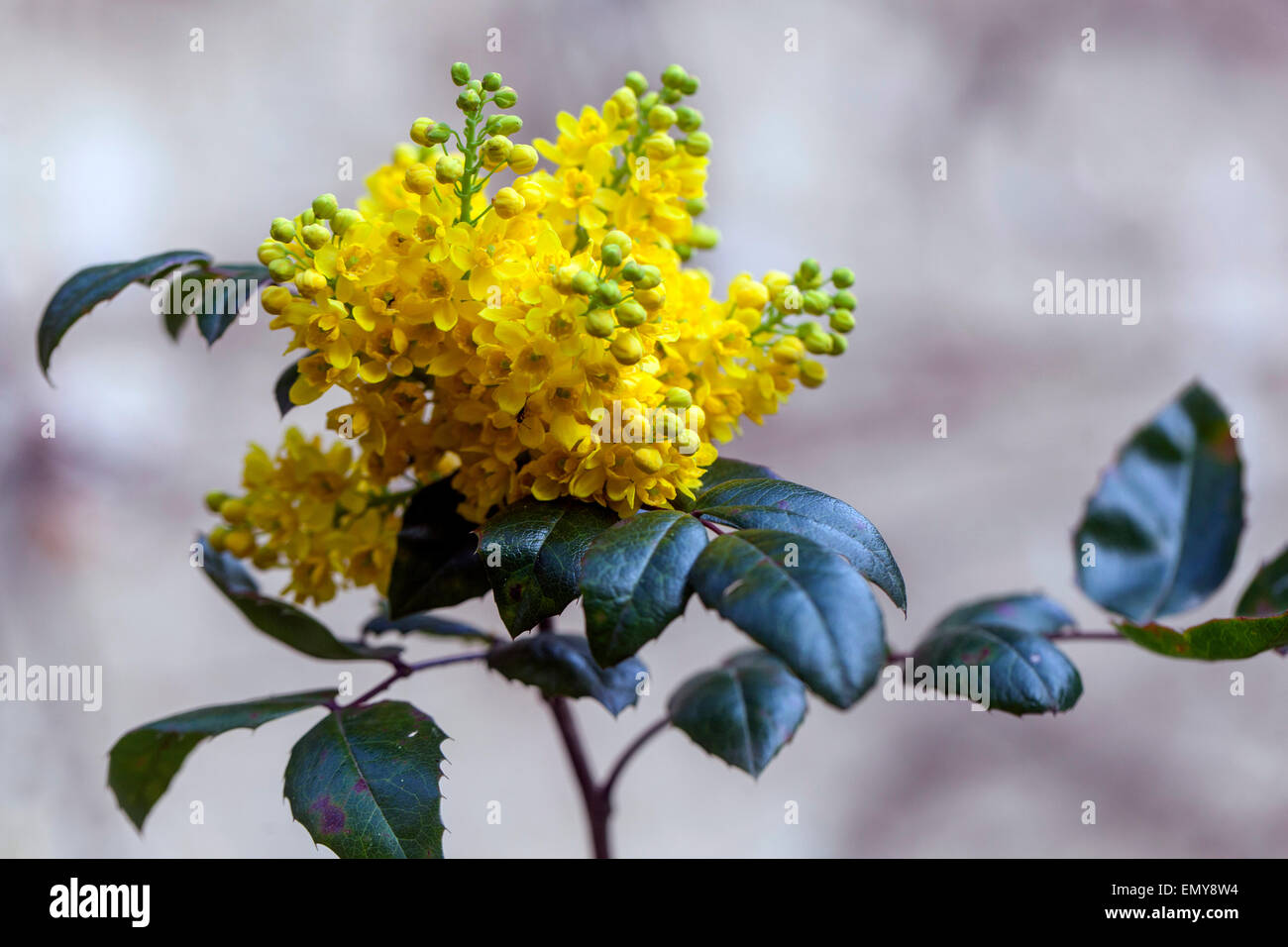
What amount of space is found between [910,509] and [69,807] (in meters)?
1.47

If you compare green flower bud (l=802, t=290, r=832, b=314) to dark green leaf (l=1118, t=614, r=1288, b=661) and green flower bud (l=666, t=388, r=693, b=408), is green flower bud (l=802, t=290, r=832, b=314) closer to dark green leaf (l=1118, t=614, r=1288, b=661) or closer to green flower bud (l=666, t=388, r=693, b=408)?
green flower bud (l=666, t=388, r=693, b=408)

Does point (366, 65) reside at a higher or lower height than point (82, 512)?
higher

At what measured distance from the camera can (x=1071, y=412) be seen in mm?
1704

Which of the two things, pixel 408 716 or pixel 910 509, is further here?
pixel 910 509

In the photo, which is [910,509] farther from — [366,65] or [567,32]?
[366,65]

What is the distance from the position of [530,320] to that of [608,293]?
0.05 metres

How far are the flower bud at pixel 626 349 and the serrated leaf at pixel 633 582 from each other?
0.31 ft

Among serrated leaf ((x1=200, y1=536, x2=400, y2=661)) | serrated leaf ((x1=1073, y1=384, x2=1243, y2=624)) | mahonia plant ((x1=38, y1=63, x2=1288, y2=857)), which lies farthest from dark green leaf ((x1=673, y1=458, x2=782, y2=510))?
serrated leaf ((x1=1073, y1=384, x2=1243, y2=624))

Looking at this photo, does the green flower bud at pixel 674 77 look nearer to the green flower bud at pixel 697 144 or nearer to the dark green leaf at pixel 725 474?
the green flower bud at pixel 697 144

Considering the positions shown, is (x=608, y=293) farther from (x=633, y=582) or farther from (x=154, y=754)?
(x=154, y=754)

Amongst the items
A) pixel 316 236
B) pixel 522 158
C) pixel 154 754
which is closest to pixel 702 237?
pixel 522 158
